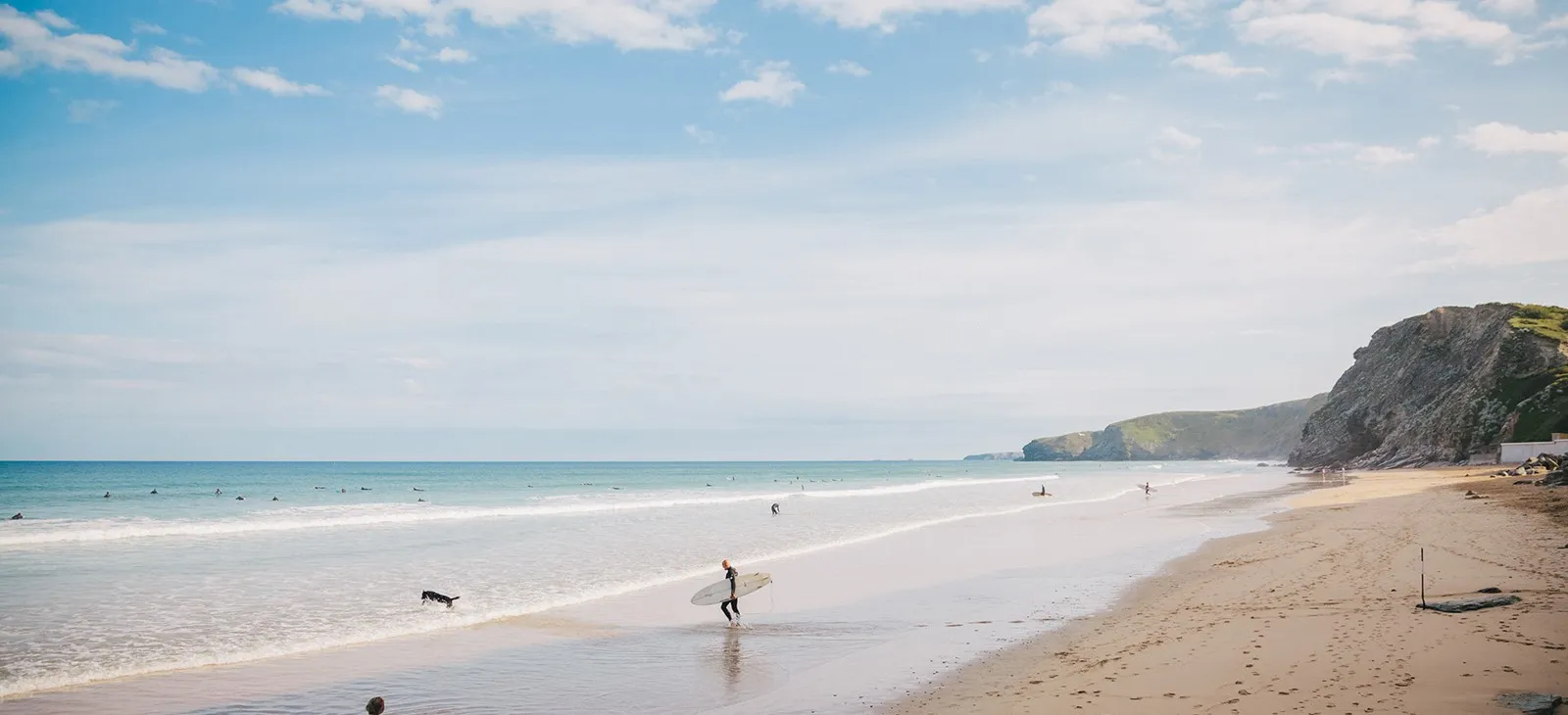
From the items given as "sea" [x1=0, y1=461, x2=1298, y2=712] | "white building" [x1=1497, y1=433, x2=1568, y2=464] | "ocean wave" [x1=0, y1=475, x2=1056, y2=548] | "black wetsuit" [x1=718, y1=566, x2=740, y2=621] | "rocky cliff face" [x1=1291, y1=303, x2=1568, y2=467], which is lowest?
"ocean wave" [x1=0, y1=475, x2=1056, y2=548]

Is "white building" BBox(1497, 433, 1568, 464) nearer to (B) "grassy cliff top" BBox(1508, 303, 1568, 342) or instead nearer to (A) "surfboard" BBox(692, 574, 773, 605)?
(B) "grassy cliff top" BBox(1508, 303, 1568, 342)

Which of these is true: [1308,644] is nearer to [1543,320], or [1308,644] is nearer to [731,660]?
[731,660]

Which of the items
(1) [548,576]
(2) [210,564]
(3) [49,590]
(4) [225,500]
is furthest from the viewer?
(4) [225,500]

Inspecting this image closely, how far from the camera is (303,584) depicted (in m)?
23.7

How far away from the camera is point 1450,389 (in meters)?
87.1

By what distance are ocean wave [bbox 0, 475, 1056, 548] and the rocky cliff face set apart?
209 feet

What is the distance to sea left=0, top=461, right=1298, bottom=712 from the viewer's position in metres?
13.3

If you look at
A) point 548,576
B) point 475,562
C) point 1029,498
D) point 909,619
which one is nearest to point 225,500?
point 475,562

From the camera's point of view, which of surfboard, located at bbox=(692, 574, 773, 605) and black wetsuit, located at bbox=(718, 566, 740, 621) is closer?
black wetsuit, located at bbox=(718, 566, 740, 621)

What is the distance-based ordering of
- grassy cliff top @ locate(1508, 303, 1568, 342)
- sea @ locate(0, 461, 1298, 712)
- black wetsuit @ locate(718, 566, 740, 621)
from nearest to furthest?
sea @ locate(0, 461, 1298, 712) < black wetsuit @ locate(718, 566, 740, 621) < grassy cliff top @ locate(1508, 303, 1568, 342)

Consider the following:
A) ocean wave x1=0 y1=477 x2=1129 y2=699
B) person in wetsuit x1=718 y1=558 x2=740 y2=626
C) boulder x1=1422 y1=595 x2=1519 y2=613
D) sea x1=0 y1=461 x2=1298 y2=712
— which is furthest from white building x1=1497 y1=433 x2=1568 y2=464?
person in wetsuit x1=718 y1=558 x2=740 y2=626

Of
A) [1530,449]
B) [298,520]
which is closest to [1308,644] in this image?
[298,520]

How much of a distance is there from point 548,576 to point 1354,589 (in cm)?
1938

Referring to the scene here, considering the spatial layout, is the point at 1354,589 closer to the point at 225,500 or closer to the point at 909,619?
the point at 909,619
